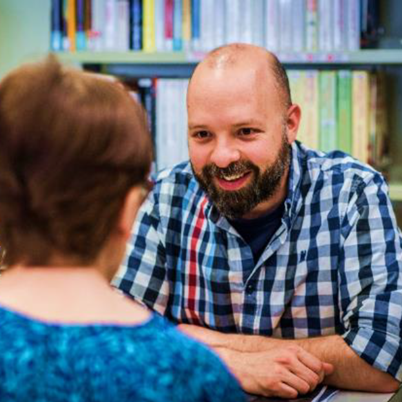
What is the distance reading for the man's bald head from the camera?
67.6 inches

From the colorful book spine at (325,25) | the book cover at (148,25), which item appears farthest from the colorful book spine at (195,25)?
the colorful book spine at (325,25)

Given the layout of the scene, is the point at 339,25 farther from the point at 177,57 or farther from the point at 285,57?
the point at 177,57

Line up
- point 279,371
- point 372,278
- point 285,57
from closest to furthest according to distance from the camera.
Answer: point 279,371 < point 372,278 < point 285,57

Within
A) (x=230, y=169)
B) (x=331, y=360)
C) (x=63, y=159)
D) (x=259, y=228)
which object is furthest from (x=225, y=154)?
(x=63, y=159)

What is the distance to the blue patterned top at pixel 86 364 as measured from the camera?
2.54 feet

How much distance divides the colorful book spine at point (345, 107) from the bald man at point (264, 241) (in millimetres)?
529

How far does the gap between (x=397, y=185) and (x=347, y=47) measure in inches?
16.0

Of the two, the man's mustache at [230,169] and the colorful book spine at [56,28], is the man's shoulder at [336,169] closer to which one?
the man's mustache at [230,169]

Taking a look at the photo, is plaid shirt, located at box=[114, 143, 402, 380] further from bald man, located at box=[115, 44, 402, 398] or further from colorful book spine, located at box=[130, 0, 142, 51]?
colorful book spine, located at box=[130, 0, 142, 51]

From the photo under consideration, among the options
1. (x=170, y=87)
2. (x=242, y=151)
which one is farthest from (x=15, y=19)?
(x=242, y=151)

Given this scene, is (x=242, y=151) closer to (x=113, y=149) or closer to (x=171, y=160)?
(x=171, y=160)

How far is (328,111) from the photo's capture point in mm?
2340

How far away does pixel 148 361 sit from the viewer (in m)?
0.79

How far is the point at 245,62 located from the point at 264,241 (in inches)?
14.5
